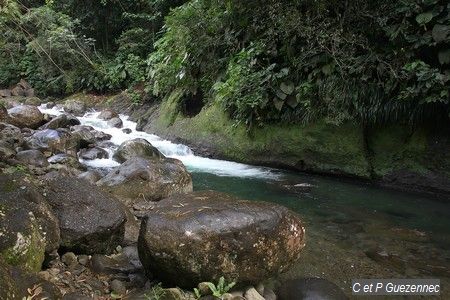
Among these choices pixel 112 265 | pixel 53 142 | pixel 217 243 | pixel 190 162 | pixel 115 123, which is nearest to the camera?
pixel 217 243

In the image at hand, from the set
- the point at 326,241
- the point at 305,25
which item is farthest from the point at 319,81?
the point at 326,241

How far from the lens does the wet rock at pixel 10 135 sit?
8.32 m

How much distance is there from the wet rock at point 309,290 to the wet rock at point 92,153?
5.91 m

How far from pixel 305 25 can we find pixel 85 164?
5205 millimetres

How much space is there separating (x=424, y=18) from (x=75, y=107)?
480 inches

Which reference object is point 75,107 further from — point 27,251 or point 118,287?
point 27,251

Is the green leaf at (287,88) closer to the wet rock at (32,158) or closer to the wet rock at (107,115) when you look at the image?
the wet rock at (32,158)

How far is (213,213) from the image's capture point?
3494 mm

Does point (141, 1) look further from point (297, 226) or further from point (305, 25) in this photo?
point (297, 226)

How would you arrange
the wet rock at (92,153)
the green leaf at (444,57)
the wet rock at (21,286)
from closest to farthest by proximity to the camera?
the wet rock at (21,286), the green leaf at (444,57), the wet rock at (92,153)

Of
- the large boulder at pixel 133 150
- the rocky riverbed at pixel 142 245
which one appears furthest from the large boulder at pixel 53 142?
the rocky riverbed at pixel 142 245

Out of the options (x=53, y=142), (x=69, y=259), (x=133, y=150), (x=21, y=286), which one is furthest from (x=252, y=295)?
(x=53, y=142)

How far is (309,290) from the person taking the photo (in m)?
3.60

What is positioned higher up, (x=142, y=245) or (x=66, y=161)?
(x=142, y=245)
